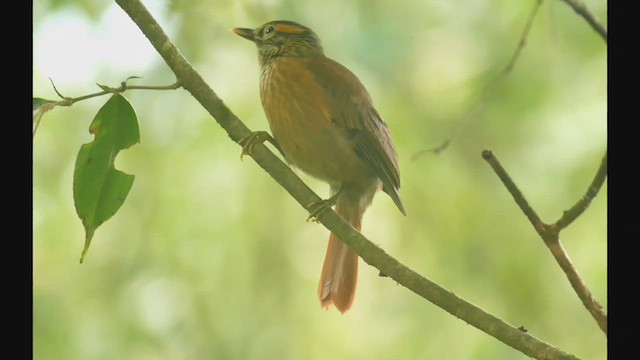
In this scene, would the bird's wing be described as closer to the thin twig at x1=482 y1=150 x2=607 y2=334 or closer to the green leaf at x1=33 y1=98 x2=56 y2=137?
the thin twig at x1=482 y1=150 x2=607 y2=334

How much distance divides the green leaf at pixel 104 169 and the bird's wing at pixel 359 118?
2.29 ft

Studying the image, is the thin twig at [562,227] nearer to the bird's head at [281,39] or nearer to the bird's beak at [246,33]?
the bird's head at [281,39]

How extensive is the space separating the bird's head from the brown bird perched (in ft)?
0.65

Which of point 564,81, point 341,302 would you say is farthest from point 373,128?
point 564,81

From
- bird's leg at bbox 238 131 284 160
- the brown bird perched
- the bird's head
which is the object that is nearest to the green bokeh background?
the bird's head

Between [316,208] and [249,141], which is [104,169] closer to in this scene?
[249,141]

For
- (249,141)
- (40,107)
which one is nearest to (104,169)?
(40,107)

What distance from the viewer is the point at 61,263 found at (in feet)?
9.12

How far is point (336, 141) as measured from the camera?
2.35 metres

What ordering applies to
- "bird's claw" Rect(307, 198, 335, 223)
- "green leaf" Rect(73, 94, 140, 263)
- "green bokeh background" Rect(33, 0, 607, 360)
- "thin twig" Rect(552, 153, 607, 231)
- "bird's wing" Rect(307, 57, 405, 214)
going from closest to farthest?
"thin twig" Rect(552, 153, 607, 231), "green leaf" Rect(73, 94, 140, 263), "bird's claw" Rect(307, 198, 335, 223), "bird's wing" Rect(307, 57, 405, 214), "green bokeh background" Rect(33, 0, 607, 360)

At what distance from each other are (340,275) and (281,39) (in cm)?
85

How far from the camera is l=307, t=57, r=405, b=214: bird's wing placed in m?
2.29

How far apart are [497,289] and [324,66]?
0.93m
